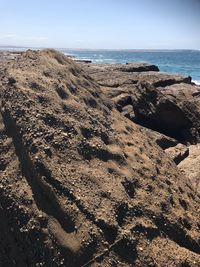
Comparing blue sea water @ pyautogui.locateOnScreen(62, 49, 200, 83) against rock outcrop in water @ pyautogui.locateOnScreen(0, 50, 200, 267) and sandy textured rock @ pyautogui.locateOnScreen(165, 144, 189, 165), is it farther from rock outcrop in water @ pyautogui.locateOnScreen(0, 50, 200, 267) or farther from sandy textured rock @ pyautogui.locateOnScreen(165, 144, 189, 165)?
rock outcrop in water @ pyautogui.locateOnScreen(0, 50, 200, 267)

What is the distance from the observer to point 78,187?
347 centimetres

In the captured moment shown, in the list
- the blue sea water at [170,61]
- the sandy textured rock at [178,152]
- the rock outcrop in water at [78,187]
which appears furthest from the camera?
the blue sea water at [170,61]

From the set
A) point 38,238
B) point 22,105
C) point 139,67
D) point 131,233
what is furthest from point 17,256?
point 139,67

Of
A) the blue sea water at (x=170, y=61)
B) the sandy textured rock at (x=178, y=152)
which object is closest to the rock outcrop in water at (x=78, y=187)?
the sandy textured rock at (x=178, y=152)

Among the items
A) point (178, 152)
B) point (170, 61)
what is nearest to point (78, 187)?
point (178, 152)

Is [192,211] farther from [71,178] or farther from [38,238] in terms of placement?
[38,238]

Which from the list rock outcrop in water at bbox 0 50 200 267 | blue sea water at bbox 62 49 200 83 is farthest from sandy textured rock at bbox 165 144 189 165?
blue sea water at bbox 62 49 200 83

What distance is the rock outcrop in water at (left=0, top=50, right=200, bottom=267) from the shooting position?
3.22 meters

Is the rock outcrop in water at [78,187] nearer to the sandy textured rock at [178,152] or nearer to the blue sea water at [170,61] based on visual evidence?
the sandy textured rock at [178,152]

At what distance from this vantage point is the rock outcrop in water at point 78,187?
127 inches

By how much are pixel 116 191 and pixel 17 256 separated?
94cm

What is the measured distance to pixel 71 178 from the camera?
350cm

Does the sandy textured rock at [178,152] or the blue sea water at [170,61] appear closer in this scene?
the sandy textured rock at [178,152]

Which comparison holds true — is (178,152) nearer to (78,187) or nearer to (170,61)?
(78,187)
